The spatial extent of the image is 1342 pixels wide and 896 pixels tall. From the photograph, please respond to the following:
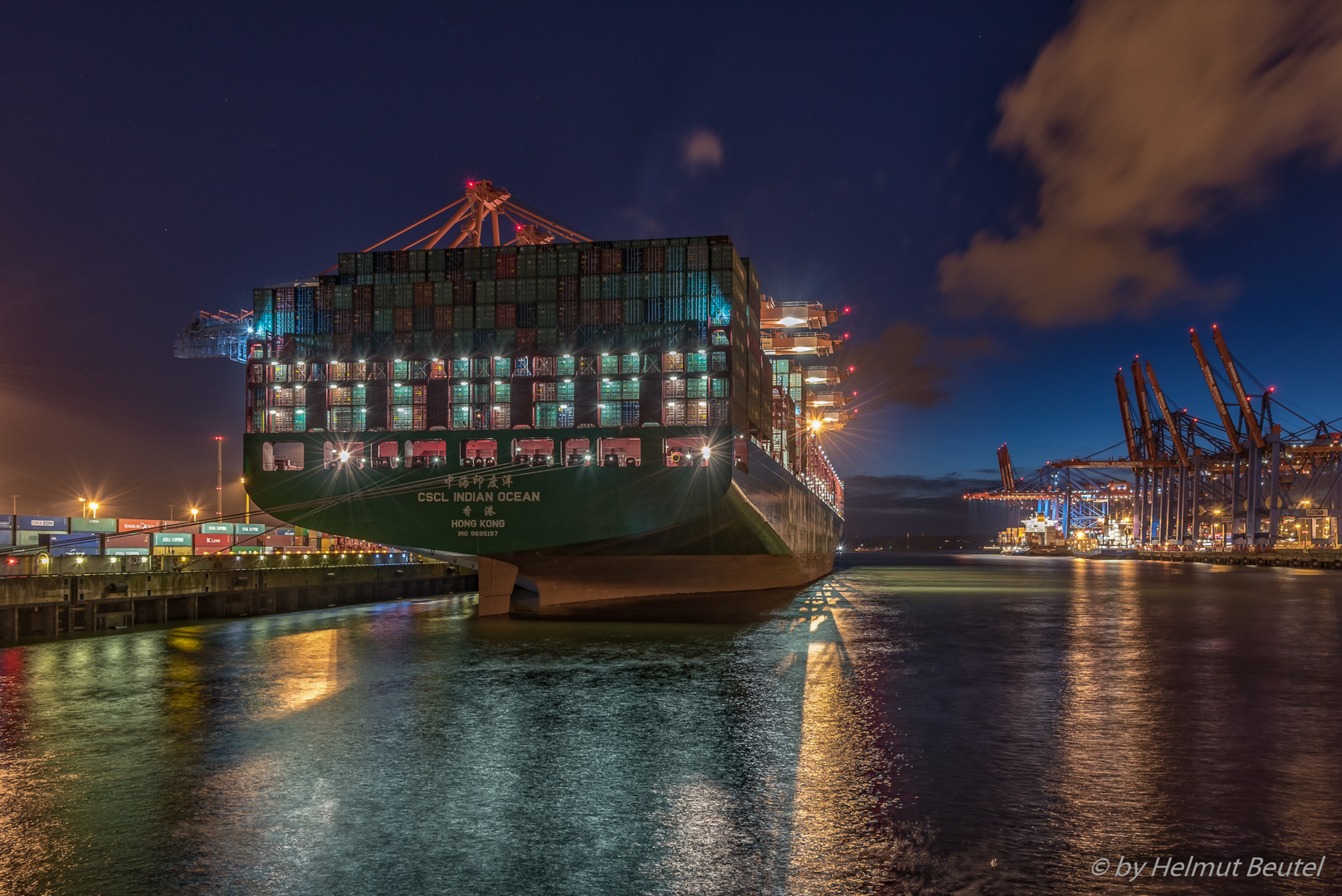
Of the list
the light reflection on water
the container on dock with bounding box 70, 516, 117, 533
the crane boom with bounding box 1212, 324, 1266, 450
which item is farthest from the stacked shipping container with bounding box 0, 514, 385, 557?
the crane boom with bounding box 1212, 324, 1266, 450

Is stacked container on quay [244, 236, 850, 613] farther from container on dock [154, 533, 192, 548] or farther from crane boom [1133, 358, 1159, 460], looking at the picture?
crane boom [1133, 358, 1159, 460]

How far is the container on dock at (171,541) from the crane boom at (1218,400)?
101m

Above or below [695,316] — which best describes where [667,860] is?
below

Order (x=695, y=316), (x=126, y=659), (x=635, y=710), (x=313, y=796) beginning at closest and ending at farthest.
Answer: (x=313, y=796) < (x=635, y=710) < (x=126, y=659) < (x=695, y=316)

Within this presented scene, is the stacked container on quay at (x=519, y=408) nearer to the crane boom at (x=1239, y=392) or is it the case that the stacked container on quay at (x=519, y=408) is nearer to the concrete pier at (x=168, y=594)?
the concrete pier at (x=168, y=594)

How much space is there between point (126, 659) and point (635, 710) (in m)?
13.8

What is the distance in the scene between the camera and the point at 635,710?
530 inches

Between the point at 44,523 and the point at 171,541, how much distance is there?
7.06 metres

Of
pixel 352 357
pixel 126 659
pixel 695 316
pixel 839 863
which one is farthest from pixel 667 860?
pixel 352 357

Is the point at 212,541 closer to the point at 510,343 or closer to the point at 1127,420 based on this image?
the point at 510,343

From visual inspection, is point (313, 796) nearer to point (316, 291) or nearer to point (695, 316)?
point (695, 316)

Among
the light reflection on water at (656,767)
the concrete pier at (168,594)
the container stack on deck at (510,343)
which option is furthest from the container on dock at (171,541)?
the light reflection on water at (656,767)

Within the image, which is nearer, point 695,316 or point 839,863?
point 839,863

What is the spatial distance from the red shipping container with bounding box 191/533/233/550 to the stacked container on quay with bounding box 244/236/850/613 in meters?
32.4
